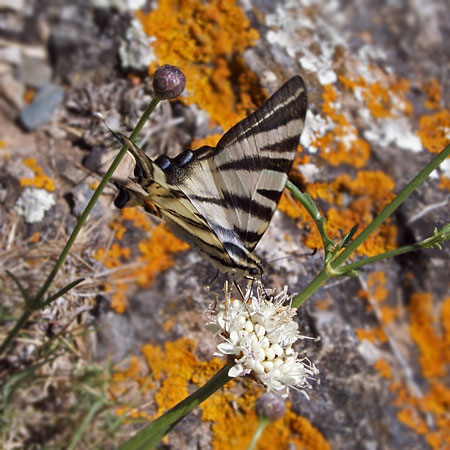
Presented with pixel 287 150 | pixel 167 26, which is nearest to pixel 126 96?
pixel 167 26

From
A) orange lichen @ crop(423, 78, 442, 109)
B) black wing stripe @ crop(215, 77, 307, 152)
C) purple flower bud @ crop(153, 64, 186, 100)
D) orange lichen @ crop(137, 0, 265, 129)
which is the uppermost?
orange lichen @ crop(137, 0, 265, 129)

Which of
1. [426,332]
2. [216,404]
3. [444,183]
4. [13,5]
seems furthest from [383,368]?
[13,5]

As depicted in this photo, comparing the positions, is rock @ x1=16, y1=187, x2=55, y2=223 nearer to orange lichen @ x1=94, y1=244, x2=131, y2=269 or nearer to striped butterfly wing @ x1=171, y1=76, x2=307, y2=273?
orange lichen @ x1=94, y1=244, x2=131, y2=269

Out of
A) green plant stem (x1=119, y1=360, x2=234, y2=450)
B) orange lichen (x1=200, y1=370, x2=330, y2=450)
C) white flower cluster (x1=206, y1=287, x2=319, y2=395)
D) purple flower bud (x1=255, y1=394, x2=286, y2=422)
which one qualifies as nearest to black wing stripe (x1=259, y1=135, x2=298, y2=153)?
white flower cluster (x1=206, y1=287, x2=319, y2=395)

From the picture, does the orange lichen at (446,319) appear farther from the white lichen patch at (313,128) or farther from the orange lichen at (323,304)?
the white lichen patch at (313,128)

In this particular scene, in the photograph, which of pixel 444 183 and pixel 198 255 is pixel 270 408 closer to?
pixel 198 255

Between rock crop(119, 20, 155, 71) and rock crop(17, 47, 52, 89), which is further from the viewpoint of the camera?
rock crop(17, 47, 52, 89)
